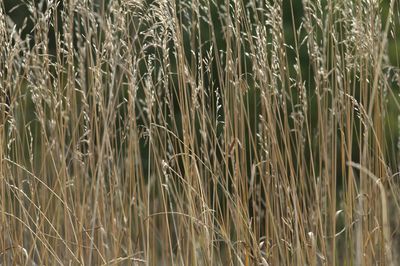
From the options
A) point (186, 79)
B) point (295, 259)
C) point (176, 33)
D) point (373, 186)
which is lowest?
point (295, 259)

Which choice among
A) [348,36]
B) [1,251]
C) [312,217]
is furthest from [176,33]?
[1,251]

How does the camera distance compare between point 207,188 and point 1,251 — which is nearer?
point 1,251

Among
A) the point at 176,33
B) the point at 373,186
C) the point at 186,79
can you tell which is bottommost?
the point at 373,186

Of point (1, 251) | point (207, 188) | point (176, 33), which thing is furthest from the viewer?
point (207, 188)

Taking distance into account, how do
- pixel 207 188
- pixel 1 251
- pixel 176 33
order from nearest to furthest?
1. pixel 176 33
2. pixel 1 251
3. pixel 207 188

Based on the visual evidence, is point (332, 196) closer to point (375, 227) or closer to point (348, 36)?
point (375, 227)

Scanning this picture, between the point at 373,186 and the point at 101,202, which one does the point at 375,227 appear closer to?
the point at 373,186

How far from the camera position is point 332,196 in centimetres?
215

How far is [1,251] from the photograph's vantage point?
7.49ft

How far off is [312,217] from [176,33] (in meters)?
0.61

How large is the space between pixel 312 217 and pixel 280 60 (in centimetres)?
43

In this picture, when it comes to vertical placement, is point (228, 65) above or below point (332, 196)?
above

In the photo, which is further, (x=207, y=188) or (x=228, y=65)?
(x=207, y=188)

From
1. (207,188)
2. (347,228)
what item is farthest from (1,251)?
(347,228)
